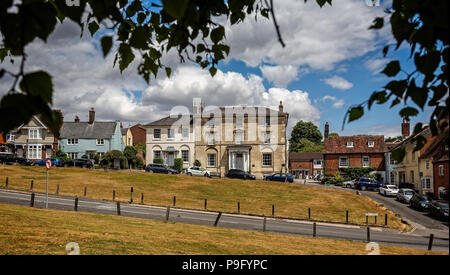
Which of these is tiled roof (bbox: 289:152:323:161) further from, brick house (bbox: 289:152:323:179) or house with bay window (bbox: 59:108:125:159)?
house with bay window (bbox: 59:108:125:159)

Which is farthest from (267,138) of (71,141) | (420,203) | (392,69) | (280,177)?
(392,69)

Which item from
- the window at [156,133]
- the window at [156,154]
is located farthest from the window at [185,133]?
the window at [156,154]

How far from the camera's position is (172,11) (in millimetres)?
1581

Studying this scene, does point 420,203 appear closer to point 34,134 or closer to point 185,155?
point 185,155

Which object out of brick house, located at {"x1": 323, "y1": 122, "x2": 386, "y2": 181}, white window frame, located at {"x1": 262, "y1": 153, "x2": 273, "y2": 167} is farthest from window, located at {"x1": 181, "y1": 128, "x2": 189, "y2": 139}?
brick house, located at {"x1": 323, "y1": 122, "x2": 386, "y2": 181}

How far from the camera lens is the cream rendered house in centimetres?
6078

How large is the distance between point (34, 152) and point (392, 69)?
7348 cm

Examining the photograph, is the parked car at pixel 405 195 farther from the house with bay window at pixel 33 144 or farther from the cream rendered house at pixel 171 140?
the house with bay window at pixel 33 144

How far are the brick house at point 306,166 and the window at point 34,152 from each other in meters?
54.3

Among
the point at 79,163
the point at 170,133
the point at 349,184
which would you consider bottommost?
the point at 349,184

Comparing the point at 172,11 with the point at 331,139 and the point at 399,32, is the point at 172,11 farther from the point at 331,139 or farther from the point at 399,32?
the point at 331,139

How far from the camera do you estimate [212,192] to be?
41.2 m

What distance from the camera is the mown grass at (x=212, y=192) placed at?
33.0 m
